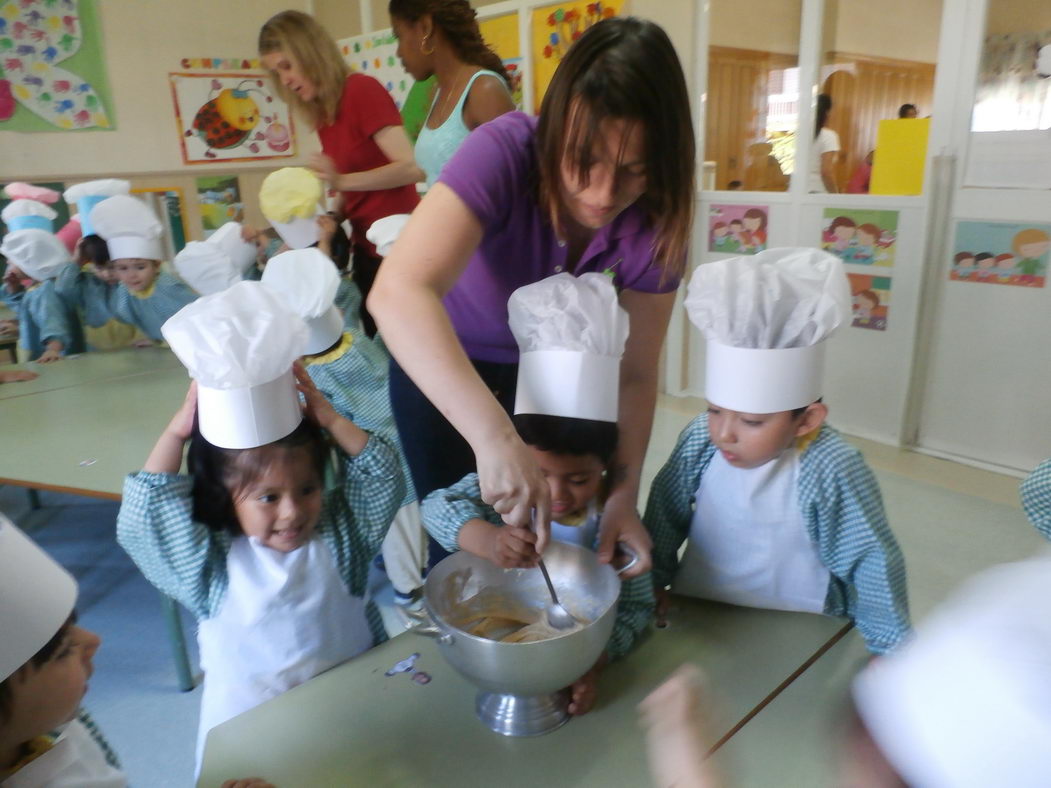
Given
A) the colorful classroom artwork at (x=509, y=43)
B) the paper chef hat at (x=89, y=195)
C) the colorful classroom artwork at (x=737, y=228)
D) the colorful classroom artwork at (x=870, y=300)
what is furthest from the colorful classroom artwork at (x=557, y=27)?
the paper chef hat at (x=89, y=195)

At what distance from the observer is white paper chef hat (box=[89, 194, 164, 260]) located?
2533 millimetres

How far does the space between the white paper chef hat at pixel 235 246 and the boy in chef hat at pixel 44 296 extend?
540 mm

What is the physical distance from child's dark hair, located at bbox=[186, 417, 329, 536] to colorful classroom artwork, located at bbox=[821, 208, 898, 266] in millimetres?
2356

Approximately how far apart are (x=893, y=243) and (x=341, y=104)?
6.26ft

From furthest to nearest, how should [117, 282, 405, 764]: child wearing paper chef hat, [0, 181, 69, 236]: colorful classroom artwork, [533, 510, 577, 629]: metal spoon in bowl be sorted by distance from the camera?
1. [0, 181, 69, 236]: colorful classroom artwork
2. [117, 282, 405, 764]: child wearing paper chef hat
3. [533, 510, 577, 629]: metal spoon in bowl

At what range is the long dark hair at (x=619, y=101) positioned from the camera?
2.58 feet

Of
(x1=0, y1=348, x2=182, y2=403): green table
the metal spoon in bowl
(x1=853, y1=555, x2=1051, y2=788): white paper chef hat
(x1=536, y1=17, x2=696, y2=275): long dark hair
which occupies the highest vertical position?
(x1=536, y1=17, x2=696, y2=275): long dark hair

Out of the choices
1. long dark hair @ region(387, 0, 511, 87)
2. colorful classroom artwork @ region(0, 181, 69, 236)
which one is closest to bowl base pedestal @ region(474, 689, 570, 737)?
long dark hair @ region(387, 0, 511, 87)

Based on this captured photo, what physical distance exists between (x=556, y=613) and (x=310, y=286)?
1.10m

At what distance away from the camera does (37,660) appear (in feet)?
2.17

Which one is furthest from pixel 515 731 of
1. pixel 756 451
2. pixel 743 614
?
pixel 756 451

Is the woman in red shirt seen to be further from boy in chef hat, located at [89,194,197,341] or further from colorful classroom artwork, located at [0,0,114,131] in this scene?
colorful classroom artwork, located at [0,0,114,131]

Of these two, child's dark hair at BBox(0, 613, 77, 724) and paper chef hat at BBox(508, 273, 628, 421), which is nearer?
child's dark hair at BBox(0, 613, 77, 724)

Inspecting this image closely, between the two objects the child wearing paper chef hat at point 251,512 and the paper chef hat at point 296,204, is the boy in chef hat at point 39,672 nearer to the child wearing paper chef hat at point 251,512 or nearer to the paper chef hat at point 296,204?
the child wearing paper chef hat at point 251,512
